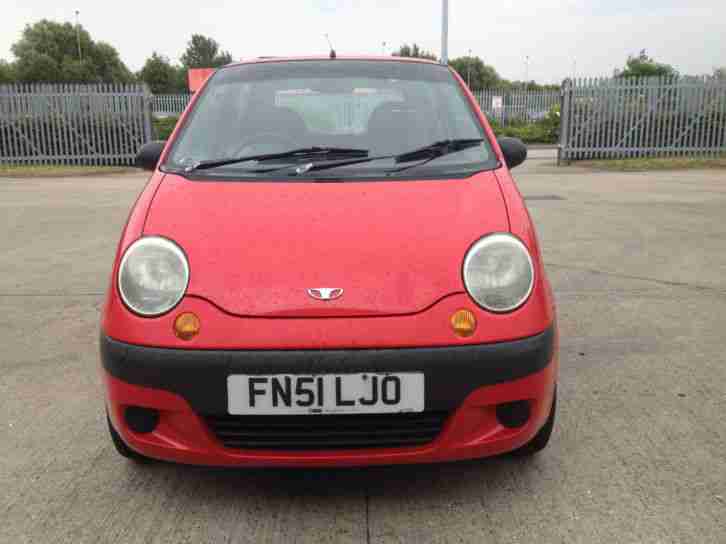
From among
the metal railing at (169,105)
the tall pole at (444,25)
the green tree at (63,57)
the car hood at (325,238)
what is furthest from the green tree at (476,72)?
the car hood at (325,238)

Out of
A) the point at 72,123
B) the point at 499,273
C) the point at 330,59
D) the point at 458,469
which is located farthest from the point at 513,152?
the point at 72,123

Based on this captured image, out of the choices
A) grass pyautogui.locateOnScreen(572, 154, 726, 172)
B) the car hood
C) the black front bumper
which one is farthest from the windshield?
grass pyautogui.locateOnScreen(572, 154, 726, 172)

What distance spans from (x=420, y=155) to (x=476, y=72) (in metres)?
101

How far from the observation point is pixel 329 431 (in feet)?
6.93

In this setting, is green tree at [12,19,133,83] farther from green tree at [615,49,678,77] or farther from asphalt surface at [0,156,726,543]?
asphalt surface at [0,156,726,543]

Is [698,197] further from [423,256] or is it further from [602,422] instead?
[423,256]

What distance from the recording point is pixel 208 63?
341 feet

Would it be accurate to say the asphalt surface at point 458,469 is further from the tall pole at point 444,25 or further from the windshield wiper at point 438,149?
the tall pole at point 444,25

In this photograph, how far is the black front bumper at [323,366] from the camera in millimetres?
2041

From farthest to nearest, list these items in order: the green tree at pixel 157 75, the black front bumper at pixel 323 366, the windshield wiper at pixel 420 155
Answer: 1. the green tree at pixel 157 75
2. the windshield wiper at pixel 420 155
3. the black front bumper at pixel 323 366

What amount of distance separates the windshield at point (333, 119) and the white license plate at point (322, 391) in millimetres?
912

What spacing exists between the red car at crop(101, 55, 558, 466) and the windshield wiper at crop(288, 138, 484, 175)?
17cm

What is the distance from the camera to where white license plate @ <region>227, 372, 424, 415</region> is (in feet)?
6.70

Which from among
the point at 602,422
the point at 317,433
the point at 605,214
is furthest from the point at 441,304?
the point at 605,214
